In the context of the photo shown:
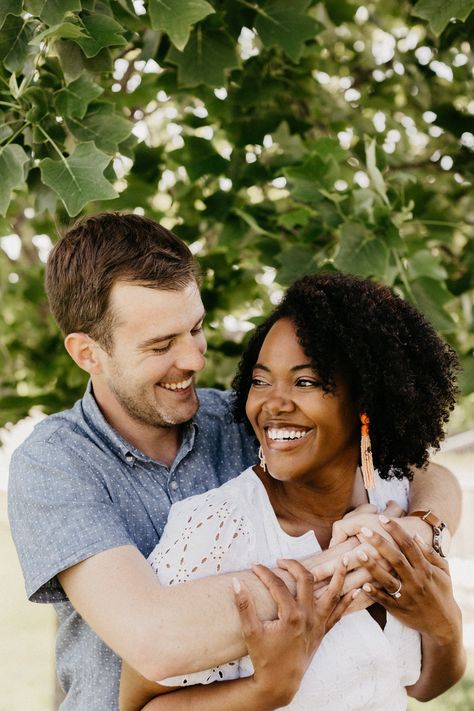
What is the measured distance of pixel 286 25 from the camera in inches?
109

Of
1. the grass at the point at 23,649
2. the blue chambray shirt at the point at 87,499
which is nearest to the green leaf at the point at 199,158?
the blue chambray shirt at the point at 87,499

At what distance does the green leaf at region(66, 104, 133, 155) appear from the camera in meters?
2.29

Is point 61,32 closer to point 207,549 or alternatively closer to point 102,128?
point 102,128

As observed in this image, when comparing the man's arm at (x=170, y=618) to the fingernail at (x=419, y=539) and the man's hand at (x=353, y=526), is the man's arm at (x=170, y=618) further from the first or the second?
the fingernail at (x=419, y=539)

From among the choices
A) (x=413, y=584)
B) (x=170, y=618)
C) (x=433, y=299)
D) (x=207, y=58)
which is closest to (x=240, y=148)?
(x=207, y=58)

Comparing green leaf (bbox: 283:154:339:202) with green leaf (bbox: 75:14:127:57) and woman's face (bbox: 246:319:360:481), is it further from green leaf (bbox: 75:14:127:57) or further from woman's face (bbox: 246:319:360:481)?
green leaf (bbox: 75:14:127:57)

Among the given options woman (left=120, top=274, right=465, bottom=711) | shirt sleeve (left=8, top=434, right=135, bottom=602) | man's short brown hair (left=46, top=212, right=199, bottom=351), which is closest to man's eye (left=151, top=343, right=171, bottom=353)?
man's short brown hair (left=46, top=212, right=199, bottom=351)

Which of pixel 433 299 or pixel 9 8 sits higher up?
pixel 9 8

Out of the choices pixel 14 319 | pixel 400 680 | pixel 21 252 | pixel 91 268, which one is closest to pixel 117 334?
pixel 91 268

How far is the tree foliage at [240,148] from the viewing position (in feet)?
7.13

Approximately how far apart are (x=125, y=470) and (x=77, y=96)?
3.10 feet

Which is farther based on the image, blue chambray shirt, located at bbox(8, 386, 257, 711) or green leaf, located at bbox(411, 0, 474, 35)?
green leaf, located at bbox(411, 0, 474, 35)

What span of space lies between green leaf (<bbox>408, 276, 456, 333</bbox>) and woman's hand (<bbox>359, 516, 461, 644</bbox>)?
2.65ft

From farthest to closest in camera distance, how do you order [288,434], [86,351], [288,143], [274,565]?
[288,143] < [86,351] < [288,434] < [274,565]
